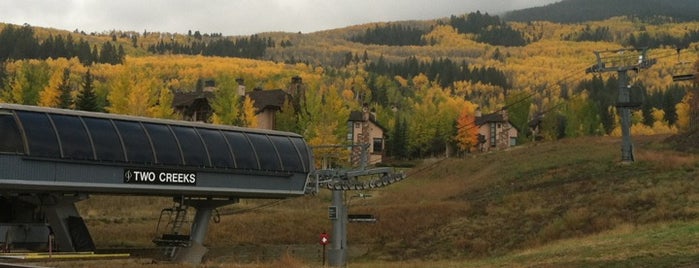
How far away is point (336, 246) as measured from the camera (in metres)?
42.7

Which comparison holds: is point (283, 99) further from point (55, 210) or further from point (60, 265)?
point (60, 265)

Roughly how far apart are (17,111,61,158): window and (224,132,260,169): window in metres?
9.09

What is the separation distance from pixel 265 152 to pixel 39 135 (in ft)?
38.7

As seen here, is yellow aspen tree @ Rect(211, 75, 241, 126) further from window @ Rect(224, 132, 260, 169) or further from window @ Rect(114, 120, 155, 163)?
window @ Rect(114, 120, 155, 163)

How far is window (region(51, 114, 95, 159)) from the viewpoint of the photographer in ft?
105

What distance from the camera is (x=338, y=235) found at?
4291 cm

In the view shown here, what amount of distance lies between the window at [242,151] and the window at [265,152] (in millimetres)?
371

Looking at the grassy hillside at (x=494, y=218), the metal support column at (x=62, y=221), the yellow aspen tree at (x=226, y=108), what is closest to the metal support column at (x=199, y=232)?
the grassy hillside at (x=494, y=218)

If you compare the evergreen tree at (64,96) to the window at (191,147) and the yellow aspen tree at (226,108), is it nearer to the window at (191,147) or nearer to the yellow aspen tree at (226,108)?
the yellow aspen tree at (226,108)

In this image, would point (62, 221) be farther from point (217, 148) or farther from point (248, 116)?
point (248, 116)

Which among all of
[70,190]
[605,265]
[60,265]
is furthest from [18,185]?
[605,265]

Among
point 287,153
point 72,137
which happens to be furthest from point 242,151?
point 72,137

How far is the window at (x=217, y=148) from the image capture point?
123 ft

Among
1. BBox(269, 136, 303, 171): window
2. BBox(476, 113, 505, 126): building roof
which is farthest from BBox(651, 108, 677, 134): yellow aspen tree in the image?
BBox(269, 136, 303, 171): window
